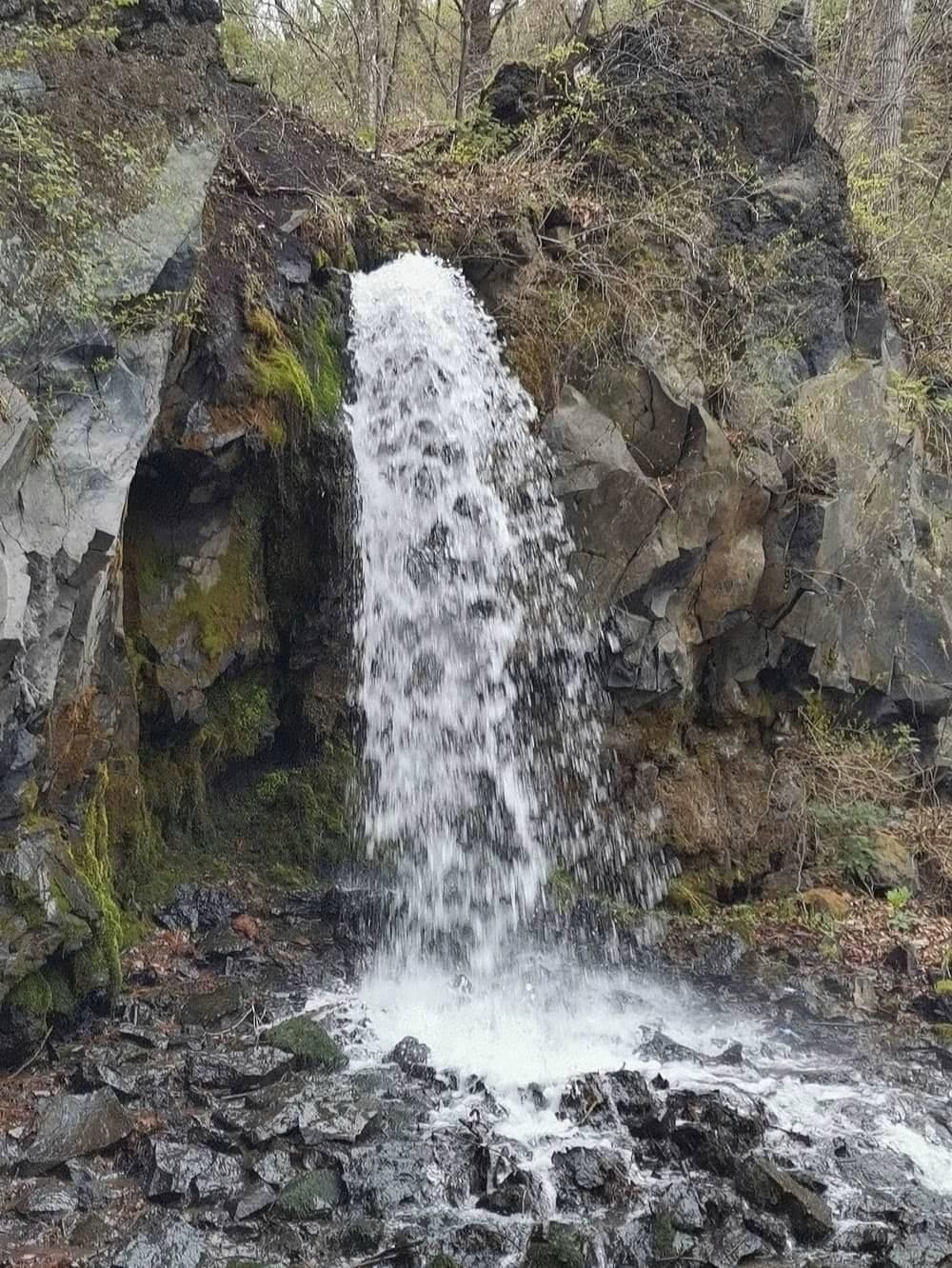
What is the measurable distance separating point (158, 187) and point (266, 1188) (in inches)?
200

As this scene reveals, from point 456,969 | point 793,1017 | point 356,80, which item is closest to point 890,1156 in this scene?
Result: point 793,1017

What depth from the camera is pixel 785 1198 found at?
13.8 feet

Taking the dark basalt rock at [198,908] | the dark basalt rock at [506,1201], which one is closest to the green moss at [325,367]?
the dark basalt rock at [198,908]

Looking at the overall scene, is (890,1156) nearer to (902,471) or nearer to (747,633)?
(747,633)

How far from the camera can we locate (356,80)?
37.6 ft

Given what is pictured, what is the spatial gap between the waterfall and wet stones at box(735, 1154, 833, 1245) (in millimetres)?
2706

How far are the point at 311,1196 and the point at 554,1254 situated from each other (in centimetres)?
99

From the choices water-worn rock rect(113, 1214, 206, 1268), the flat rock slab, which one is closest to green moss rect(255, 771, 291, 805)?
the flat rock slab

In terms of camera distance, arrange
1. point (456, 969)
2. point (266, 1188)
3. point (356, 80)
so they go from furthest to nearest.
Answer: point (356, 80)
point (456, 969)
point (266, 1188)

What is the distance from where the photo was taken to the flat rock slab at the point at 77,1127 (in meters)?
4.20

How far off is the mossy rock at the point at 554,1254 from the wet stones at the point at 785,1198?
846 millimetres

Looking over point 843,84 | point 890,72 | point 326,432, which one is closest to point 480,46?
point 843,84

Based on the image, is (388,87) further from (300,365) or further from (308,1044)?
(308,1044)

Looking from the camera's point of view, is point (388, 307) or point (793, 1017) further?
point (388, 307)
